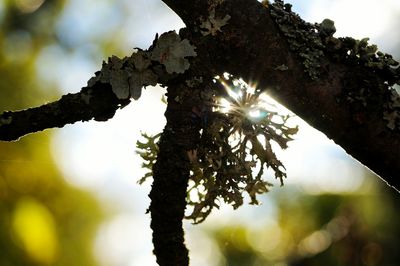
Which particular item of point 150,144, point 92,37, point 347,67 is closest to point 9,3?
point 92,37

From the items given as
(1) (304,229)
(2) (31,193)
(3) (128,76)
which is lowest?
(3) (128,76)

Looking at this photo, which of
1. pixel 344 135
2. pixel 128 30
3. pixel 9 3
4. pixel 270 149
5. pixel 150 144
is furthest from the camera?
pixel 128 30

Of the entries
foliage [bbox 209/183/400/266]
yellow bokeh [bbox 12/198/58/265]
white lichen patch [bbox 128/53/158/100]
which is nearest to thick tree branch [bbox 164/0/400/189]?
white lichen patch [bbox 128/53/158/100]

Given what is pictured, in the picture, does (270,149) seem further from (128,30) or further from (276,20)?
(128,30)

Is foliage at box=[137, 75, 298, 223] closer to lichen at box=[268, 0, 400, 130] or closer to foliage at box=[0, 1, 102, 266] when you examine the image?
lichen at box=[268, 0, 400, 130]

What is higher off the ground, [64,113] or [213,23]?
[213,23]

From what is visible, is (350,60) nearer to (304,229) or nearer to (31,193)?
(31,193)

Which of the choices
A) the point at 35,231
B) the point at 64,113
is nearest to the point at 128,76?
the point at 64,113
